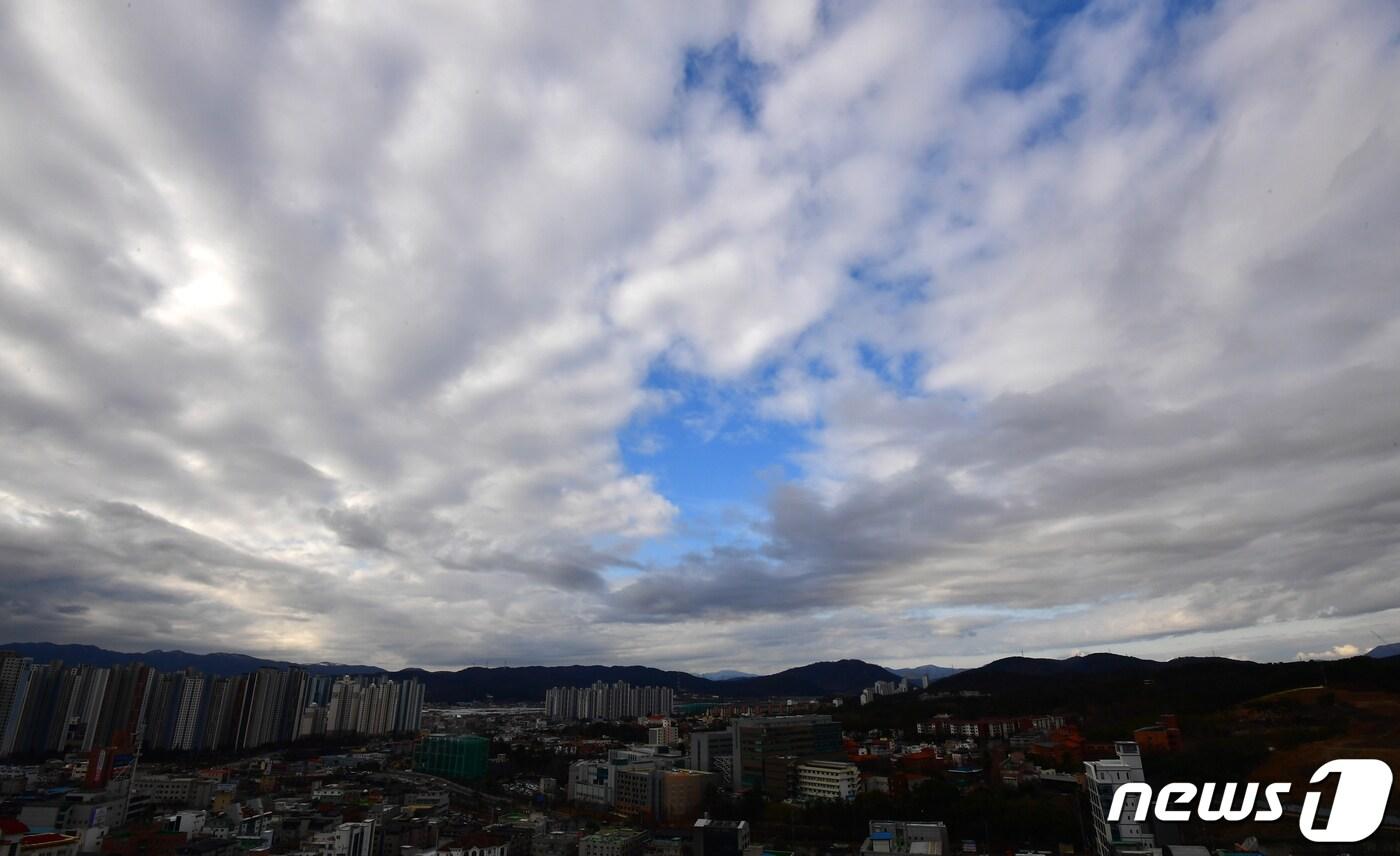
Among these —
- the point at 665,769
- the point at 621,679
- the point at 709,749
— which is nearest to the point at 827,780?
the point at 665,769

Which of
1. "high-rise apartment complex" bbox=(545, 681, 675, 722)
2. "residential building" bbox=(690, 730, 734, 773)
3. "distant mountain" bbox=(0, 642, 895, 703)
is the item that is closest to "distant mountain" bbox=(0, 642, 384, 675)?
"distant mountain" bbox=(0, 642, 895, 703)

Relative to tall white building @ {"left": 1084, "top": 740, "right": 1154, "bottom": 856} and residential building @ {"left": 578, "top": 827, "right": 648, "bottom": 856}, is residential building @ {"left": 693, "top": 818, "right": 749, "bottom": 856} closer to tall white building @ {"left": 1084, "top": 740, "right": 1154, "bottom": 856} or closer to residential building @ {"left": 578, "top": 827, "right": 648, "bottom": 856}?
residential building @ {"left": 578, "top": 827, "right": 648, "bottom": 856}

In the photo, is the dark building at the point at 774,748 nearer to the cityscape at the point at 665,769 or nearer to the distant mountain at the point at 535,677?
the cityscape at the point at 665,769

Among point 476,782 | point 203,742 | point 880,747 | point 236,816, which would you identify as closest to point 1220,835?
point 880,747

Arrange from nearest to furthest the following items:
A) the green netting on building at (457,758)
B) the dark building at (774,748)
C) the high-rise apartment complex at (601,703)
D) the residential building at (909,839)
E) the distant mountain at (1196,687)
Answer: the residential building at (909,839)
the dark building at (774,748)
the distant mountain at (1196,687)
the green netting on building at (457,758)
the high-rise apartment complex at (601,703)

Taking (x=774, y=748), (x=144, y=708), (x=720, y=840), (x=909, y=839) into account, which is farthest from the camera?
(x=144, y=708)

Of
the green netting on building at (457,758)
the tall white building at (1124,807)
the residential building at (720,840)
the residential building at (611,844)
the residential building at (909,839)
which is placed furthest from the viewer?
the green netting on building at (457,758)

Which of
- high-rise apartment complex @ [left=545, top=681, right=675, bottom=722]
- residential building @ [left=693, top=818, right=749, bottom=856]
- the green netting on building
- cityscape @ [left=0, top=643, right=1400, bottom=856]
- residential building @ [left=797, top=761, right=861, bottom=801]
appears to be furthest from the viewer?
high-rise apartment complex @ [left=545, top=681, right=675, bottom=722]

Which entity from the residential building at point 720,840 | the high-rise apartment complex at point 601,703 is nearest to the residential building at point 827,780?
the residential building at point 720,840

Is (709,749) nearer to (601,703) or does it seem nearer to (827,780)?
(827,780)

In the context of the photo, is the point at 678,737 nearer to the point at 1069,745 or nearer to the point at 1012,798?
the point at 1069,745

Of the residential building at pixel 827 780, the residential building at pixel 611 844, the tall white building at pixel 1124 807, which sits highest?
the tall white building at pixel 1124 807
